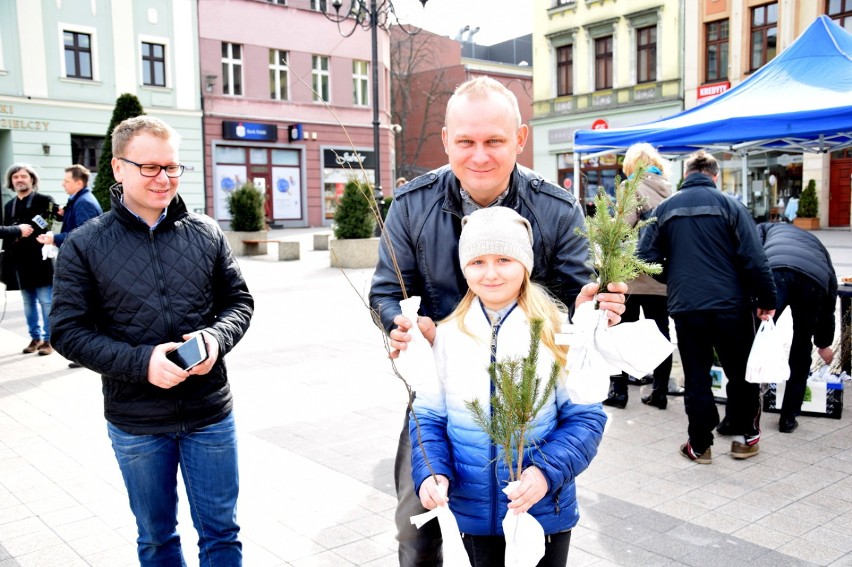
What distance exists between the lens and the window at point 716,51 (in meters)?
27.6

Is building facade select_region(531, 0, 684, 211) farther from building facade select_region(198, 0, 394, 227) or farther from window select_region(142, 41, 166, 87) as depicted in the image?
window select_region(142, 41, 166, 87)

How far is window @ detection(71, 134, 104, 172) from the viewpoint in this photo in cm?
2514

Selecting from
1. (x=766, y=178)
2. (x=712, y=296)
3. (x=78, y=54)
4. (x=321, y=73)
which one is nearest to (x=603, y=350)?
(x=712, y=296)

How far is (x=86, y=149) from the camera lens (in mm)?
25516

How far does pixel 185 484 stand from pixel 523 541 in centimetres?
135

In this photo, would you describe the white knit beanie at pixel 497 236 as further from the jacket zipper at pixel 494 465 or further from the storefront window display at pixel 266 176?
the storefront window display at pixel 266 176

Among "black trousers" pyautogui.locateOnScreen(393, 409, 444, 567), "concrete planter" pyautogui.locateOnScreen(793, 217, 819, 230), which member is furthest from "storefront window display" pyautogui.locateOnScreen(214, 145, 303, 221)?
"black trousers" pyautogui.locateOnScreen(393, 409, 444, 567)

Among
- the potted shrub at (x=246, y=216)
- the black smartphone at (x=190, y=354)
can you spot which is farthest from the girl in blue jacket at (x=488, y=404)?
the potted shrub at (x=246, y=216)

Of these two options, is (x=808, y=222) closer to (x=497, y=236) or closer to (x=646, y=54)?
(x=646, y=54)

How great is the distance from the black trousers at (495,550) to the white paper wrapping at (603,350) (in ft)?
1.76

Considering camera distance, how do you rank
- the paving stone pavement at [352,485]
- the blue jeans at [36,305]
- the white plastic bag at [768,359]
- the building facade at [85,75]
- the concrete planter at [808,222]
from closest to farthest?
1. the paving stone pavement at [352,485]
2. the white plastic bag at [768,359]
3. the blue jeans at [36,305]
4. the building facade at [85,75]
5. the concrete planter at [808,222]

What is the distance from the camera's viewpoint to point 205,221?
2854 mm

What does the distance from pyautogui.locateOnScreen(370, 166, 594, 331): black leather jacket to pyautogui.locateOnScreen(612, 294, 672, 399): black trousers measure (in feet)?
12.0

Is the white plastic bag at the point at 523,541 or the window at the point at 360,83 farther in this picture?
the window at the point at 360,83
